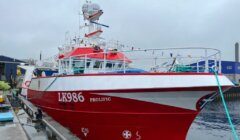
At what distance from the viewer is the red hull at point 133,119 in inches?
356

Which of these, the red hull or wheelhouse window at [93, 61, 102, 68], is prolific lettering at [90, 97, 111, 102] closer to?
the red hull

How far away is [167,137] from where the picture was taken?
9281 millimetres

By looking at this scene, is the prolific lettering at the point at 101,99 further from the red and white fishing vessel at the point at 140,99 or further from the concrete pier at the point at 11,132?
the concrete pier at the point at 11,132

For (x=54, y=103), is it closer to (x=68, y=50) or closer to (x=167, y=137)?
(x=68, y=50)

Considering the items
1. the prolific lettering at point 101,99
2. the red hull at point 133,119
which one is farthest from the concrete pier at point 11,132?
the prolific lettering at point 101,99

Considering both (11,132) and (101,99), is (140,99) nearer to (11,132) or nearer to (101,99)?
(101,99)

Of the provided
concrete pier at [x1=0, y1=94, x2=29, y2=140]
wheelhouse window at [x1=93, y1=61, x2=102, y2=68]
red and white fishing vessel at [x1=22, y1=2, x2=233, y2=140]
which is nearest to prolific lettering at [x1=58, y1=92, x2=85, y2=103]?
red and white fishing vessel at [x1=22, y1=2, x2=233, y2=140]

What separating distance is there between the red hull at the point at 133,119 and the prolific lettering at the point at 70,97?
0.48 ft

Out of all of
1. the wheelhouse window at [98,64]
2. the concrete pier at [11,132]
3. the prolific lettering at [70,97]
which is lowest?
the concrete pier at [11,132]

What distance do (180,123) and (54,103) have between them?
490 cm

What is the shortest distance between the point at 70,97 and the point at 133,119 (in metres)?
2.36

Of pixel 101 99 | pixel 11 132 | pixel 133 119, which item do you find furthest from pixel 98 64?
pixel 11 132

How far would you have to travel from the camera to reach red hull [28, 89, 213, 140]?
904 centimetres

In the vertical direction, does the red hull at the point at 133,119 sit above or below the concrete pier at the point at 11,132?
above
